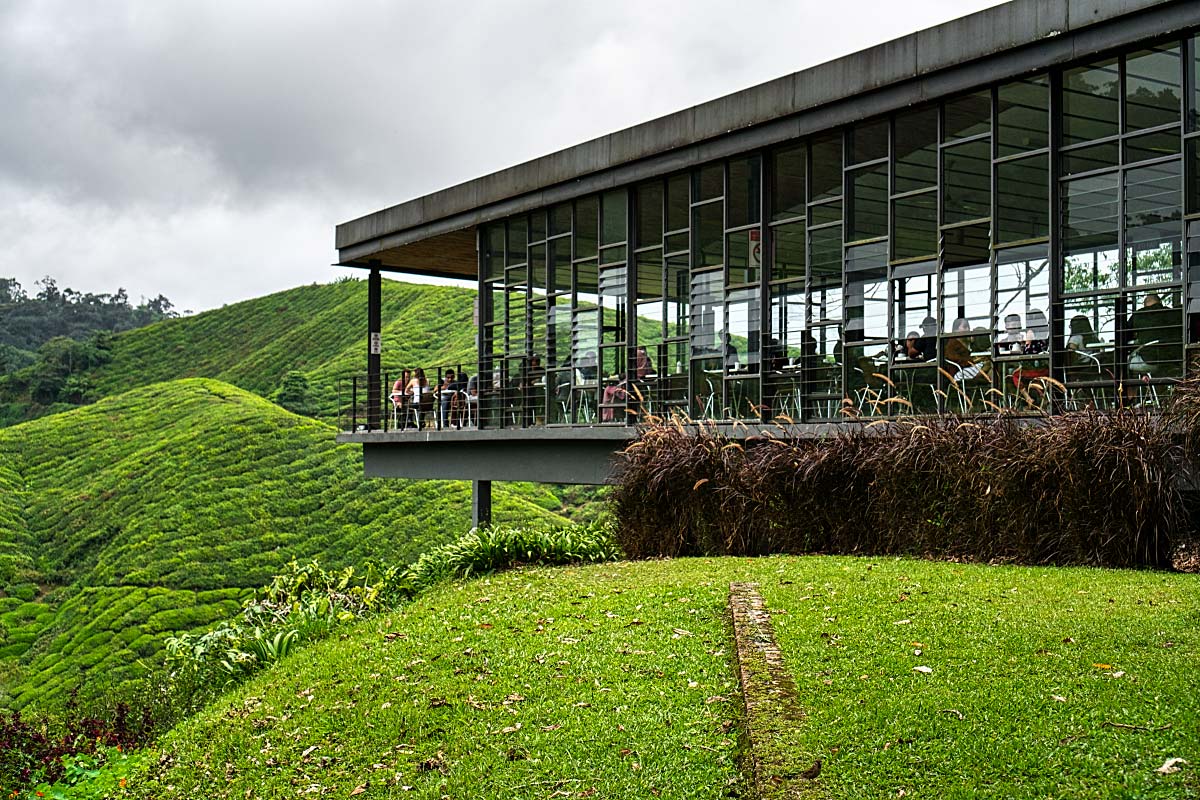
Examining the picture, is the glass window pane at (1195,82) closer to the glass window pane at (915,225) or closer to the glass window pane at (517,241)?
the glass window pane at (915,225)

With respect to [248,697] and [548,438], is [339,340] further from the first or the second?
[248,697]

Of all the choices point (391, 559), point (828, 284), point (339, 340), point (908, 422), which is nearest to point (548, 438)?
point (828, 284)

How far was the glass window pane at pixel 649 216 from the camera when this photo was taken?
1725 centimetres

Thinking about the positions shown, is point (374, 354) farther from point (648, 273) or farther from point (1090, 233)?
point (1090, 233)

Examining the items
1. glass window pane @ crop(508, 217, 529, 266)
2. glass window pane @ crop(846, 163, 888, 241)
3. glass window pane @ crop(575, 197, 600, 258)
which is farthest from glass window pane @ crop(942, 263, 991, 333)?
glass window pane @ crop(508, 217, 529, 266)

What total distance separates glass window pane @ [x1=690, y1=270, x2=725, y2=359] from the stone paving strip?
7.94m

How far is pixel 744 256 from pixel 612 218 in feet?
9.52

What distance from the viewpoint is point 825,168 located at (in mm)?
14734

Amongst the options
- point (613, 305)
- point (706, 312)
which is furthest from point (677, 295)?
point (613, 305)

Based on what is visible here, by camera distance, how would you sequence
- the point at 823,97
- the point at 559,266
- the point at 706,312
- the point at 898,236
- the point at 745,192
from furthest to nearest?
the point at 559,266, the point at 706,312, the point at 745,192, the point at 823,97, the point at 898,236

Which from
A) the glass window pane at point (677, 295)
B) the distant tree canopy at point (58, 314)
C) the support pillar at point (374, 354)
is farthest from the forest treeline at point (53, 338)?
the glass window pane at point (677, 295)

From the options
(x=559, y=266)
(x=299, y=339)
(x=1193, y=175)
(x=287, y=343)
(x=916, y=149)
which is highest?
Result: (x=299, y=339)

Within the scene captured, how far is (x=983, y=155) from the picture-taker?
13008mm

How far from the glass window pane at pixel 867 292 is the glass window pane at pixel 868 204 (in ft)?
0.64
